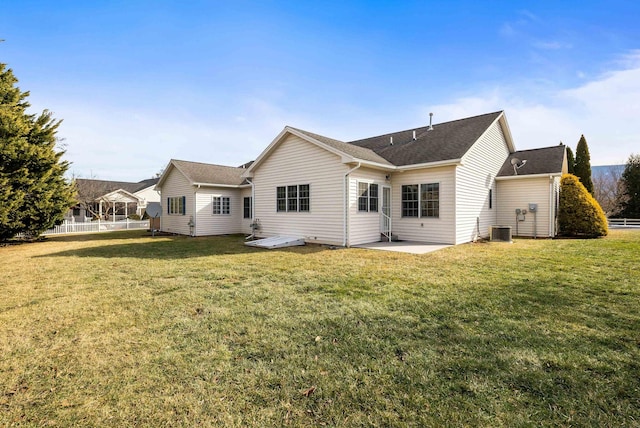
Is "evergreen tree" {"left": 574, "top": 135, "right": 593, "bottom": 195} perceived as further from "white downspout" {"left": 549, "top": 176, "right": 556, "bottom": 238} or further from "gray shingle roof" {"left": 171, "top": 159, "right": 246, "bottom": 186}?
"gray shingle roof" {"left": 171, "top": 159, "right": 246, "bottom": 186}

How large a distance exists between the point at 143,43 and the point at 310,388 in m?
12.6

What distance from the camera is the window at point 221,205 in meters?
17.2

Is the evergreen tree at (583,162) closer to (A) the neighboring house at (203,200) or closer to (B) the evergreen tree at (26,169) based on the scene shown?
(A) the neighboring house at (203,200)

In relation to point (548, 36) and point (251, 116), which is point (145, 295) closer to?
point (251, 116)

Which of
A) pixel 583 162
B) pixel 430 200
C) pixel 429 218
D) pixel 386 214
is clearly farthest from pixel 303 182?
pixel 583 162

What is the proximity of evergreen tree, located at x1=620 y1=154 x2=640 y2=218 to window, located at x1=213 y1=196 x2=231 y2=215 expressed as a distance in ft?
104

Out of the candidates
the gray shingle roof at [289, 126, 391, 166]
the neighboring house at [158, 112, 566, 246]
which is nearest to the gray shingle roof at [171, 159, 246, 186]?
the neighboring house at [158, 112, 566, 246]

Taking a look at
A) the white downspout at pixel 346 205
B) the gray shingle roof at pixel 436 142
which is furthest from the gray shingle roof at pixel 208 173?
the gray shingle roof at pixel 436 142

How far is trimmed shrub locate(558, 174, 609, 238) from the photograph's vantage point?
1325 centimetres

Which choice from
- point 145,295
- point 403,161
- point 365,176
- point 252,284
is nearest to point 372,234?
point 365,176

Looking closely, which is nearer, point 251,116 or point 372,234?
point 372,234

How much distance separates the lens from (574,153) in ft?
81.4

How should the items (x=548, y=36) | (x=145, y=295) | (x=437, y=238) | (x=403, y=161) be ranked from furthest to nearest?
(x=403, y=161) → (x=437, y=238) → (x=548, y=36) → (x=145, y=295)

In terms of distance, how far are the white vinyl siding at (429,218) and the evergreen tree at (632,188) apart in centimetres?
2412
